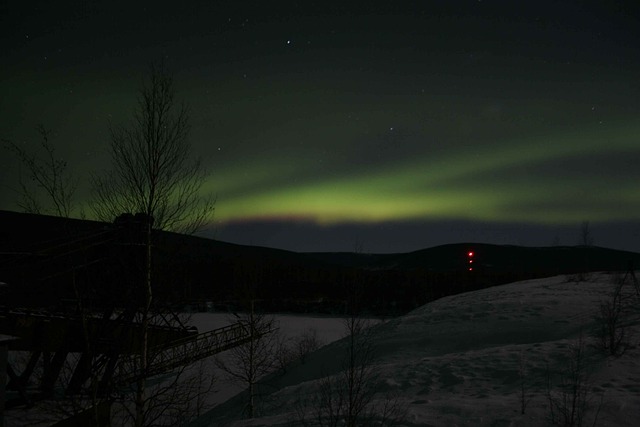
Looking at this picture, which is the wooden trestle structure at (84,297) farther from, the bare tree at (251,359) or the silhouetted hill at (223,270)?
the bare tree at (251,359)

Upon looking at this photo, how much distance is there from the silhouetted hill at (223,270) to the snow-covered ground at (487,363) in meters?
2.88

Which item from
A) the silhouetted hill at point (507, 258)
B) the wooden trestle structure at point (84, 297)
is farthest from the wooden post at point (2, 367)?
the silhouetted hill at point (507, 258)

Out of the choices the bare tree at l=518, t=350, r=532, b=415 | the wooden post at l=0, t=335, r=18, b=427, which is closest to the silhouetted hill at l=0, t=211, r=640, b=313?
the wooden post at l=0, t=335, r=18, b=427

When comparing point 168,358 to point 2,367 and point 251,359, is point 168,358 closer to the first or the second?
point 251,359

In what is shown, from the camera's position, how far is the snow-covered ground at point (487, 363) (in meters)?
8.68

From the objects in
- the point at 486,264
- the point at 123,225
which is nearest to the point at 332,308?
the point at 123,225

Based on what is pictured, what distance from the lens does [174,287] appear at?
893 centimetres

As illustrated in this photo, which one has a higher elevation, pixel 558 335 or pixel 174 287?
pixel 174 287

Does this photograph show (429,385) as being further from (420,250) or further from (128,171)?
(420,250)

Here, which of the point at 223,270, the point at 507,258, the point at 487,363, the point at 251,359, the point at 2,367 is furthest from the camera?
the point at 507,258

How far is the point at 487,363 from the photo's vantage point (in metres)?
12.9

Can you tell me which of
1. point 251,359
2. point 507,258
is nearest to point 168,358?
point 251,359

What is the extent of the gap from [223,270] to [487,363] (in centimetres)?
7564

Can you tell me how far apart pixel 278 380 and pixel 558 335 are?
510 inches
